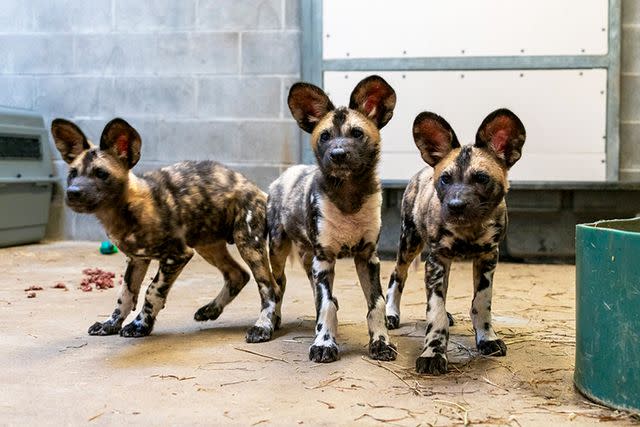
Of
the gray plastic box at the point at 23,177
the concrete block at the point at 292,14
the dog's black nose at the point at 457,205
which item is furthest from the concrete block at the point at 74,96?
the dog's black nose at the point at 457,205

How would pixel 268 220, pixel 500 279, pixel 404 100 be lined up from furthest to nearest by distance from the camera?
1. pixel 404 100
2. pixel 500 279
3. pixel 268 220

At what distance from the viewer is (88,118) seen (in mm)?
9219

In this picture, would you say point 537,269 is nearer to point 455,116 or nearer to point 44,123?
point 455,116

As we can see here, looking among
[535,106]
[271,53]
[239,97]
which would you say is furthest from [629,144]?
[239,97]

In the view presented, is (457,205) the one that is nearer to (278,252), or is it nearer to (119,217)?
(278,252)

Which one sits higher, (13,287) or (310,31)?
(310,31)

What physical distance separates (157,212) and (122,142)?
0.44 metres

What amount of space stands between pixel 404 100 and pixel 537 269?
83.9 inches

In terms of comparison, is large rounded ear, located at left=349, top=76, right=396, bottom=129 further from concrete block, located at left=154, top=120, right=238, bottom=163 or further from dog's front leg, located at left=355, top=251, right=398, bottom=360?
concrete block, located at left=154, top=120, right=238, bottom=163

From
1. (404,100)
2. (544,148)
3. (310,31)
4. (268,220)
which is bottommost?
(268,220)

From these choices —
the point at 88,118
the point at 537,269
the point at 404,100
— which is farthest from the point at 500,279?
the point at 88,118

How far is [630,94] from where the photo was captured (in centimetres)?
794

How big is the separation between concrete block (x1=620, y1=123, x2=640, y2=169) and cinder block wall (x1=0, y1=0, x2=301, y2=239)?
11.0 ft

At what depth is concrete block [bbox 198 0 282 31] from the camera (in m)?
8.63
